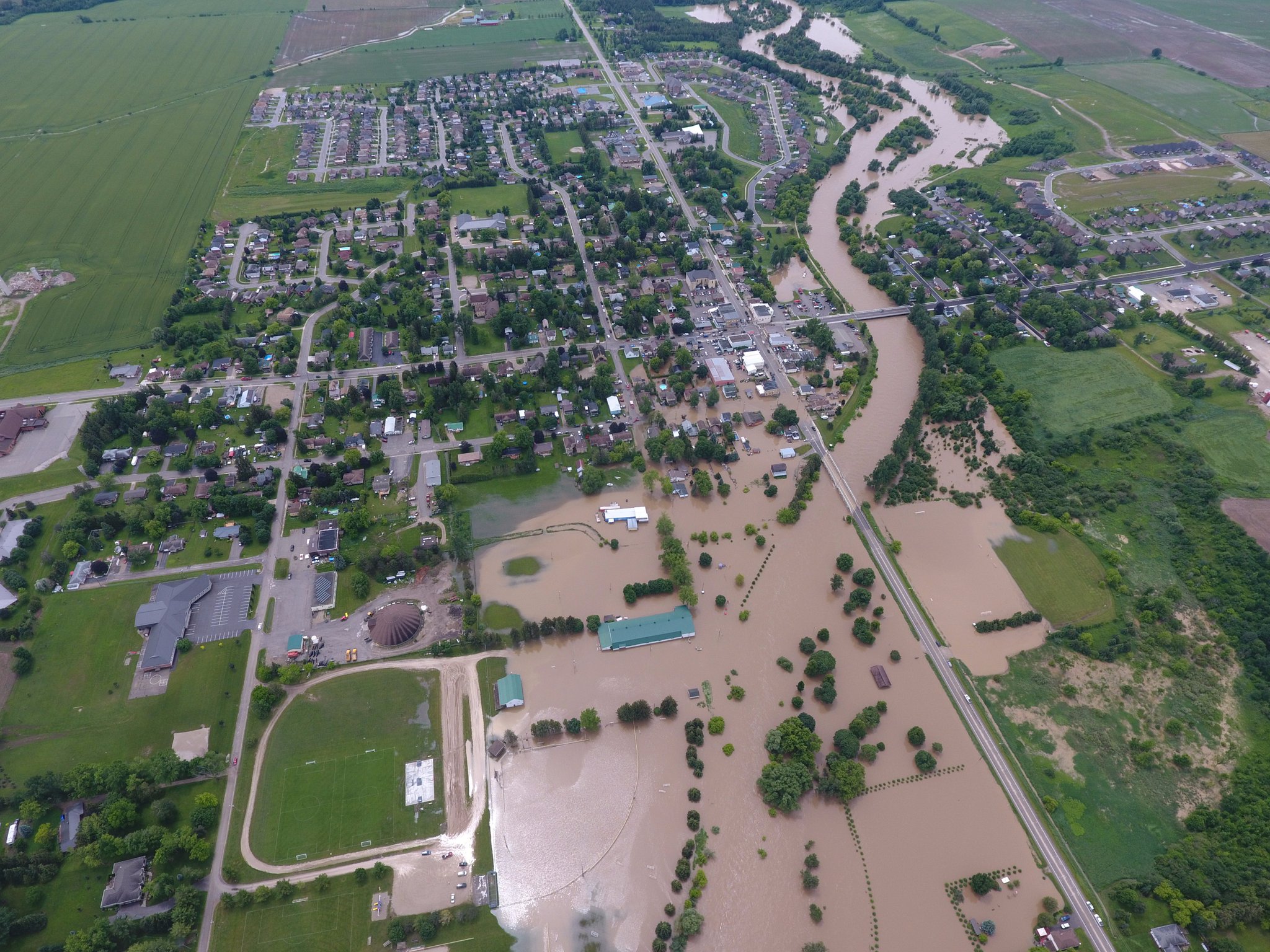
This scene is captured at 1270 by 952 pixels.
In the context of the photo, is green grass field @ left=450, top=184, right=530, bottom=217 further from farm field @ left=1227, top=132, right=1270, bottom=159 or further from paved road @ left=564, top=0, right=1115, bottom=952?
farm field @ left=1227, top=132, right=1270, bottom=159

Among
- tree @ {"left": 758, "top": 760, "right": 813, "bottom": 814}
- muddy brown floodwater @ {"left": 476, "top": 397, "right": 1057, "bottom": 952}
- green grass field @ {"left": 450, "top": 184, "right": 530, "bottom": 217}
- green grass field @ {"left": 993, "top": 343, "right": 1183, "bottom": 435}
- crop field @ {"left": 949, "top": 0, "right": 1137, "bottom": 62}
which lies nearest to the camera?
muddy brown floodwater @ {"left": 476, "top": 397, "right": 1057, "bottom": 952}

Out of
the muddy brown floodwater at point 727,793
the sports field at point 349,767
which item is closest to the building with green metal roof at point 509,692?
the muddy brown floodwater at point 727,793

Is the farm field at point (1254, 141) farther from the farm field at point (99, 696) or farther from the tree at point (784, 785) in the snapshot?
the farm field at point (99, 696)

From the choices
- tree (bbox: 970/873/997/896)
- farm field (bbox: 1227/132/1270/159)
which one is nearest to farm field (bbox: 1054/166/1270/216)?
farm field (bbox: 1227/132/1270/159)

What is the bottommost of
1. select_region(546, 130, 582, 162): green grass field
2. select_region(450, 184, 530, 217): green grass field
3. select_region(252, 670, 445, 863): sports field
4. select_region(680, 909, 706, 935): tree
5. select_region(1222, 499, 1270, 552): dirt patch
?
select_region(680, 909, 706, 935): tree

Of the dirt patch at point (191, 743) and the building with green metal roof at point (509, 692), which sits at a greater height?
the building with green metal roof at point (509, 692)

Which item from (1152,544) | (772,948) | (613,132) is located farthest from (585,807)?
(613,132)

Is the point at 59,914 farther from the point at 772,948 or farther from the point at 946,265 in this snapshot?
the point at 946,265
